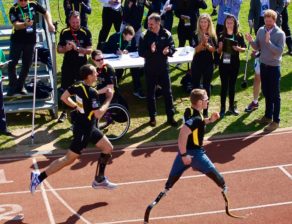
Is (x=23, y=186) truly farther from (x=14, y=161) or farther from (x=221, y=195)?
(x=221, y=195)

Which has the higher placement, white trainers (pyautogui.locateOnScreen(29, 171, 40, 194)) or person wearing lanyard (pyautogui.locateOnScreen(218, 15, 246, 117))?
person wearing lanyard (pyautogui.locateOnScreen(218, 15, 246, 117))

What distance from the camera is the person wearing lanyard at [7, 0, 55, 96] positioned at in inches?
596

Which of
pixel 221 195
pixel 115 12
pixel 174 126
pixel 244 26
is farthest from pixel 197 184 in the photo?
pixel 244 26

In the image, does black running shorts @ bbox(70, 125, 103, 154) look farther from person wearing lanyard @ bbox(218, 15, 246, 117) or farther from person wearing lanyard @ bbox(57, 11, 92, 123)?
person wearing lanyard @ bbox(218, 15, 246, 117)

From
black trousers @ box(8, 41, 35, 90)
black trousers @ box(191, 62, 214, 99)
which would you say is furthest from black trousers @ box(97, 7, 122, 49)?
black trousers @ box(191, 62, 214, 99)

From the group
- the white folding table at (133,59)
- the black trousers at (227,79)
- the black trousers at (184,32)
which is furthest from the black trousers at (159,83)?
the black trousers at (184,32)

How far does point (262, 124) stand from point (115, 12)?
5.50 m

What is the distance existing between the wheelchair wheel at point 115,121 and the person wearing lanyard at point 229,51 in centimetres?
225

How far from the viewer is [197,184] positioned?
1267 cm

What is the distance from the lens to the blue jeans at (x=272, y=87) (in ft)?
48.3

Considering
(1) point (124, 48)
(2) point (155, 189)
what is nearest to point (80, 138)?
(2) point (155, 189)

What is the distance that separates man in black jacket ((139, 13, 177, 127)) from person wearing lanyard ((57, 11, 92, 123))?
1238mm

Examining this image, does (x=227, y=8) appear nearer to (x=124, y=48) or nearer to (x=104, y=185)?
(x=124, y=48)

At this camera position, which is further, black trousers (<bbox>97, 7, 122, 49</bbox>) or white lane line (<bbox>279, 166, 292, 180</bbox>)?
black trousers (<bbox>97, 7, 122, 49</bbox>)
